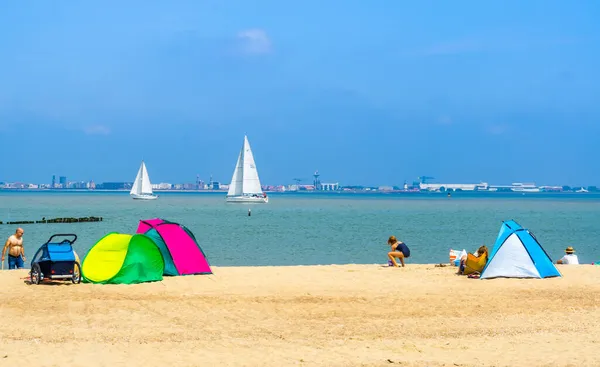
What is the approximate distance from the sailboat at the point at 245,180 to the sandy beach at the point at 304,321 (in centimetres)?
8570

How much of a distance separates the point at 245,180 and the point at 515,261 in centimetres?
9108

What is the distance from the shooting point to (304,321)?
54.4 feet

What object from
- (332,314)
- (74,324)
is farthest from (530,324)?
(74,324)

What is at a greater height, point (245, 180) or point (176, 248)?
point (245, 180)

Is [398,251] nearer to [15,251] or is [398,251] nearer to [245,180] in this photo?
[15,251]

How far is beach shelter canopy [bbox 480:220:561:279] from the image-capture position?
23406 millimetres

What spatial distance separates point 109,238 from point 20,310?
217 inches

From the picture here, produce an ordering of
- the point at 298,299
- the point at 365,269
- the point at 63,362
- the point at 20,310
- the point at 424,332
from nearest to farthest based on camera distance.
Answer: the point at 63,362 < the point at 424,332 < the point at 20,310 < the point at 298,299 < the point at 365,269

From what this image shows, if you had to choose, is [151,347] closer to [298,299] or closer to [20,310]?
[20,310]

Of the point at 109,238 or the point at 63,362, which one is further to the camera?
the point at 109,238

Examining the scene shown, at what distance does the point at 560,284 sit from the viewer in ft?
73.3

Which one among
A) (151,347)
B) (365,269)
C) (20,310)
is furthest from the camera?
(365,269)

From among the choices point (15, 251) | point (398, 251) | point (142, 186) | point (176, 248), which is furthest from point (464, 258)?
point (142, 186)

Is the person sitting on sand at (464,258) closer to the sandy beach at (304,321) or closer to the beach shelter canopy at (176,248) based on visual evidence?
the sandy beach at (304,321)
